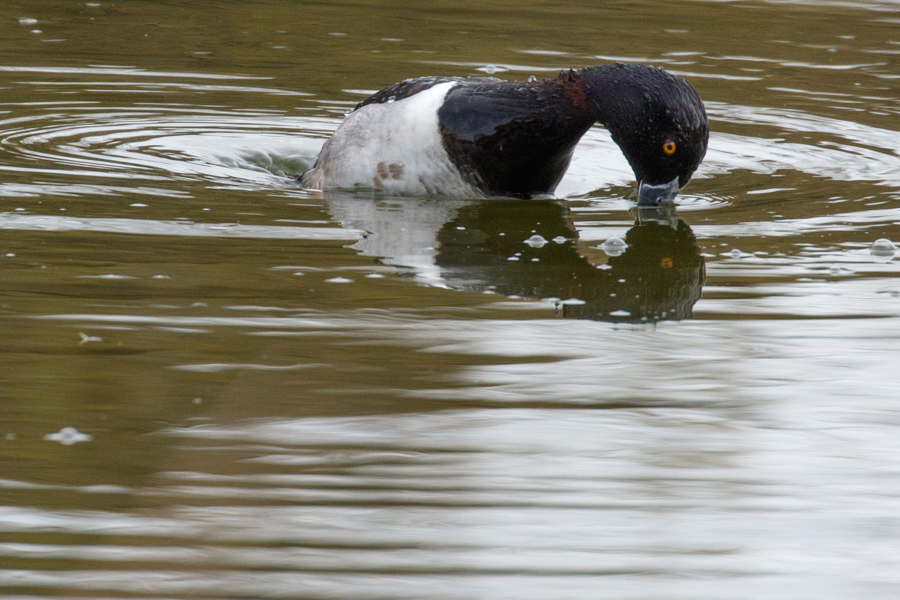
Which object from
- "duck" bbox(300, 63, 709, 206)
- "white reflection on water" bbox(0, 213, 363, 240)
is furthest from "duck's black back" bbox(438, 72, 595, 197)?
"white reflection on water" bbox(0, 213, 363, 240)

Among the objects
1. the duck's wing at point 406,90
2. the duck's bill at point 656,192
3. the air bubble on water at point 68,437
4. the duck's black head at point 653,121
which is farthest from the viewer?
the duck's wing at point 406,90

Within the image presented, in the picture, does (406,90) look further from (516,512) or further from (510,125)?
(516,512)

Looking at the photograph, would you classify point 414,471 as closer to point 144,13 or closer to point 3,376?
point 3,376

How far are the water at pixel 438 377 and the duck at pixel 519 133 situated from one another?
0.50 ft

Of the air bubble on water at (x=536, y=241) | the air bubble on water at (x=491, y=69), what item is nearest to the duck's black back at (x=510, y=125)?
Result: the air bubble on water at (x=536, y=241)

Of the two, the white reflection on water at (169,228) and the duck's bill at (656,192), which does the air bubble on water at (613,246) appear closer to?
the duck's bill at (656,192)

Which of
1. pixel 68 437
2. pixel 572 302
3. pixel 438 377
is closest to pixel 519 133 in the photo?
pixel 572 302

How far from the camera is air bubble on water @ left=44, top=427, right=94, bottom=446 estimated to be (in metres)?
2.82

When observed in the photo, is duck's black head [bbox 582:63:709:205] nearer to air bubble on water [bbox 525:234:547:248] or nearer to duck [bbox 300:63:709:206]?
duck [bbox 300:63:709:206]

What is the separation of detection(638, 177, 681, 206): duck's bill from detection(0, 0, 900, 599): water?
0.07 metres

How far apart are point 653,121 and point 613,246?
0.59m

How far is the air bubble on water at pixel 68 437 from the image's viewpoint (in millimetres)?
2818

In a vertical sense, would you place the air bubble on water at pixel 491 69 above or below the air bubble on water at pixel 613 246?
above

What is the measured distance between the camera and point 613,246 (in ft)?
15.4
